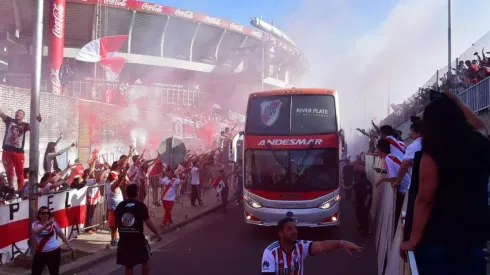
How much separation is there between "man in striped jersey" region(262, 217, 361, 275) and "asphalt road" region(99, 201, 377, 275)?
393 centimetres

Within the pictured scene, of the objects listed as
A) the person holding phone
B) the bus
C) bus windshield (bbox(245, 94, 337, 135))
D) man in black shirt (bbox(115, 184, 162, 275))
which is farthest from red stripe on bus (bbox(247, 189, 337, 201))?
the person holding phone

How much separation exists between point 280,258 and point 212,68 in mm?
49940

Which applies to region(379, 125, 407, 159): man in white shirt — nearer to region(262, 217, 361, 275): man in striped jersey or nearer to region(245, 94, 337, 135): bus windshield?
region(245, 94, 337, 135): bus windshield

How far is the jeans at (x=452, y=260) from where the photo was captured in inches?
113

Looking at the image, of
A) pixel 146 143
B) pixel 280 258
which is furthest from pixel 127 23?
pixel 280 258

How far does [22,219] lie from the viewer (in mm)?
7535

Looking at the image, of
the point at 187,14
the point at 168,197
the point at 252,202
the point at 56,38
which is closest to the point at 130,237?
the point at 252,202

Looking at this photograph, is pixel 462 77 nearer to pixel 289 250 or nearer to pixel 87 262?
pixel 87 262

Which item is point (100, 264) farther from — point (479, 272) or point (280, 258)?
point (479, 272)

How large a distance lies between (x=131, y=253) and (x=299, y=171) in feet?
19.3

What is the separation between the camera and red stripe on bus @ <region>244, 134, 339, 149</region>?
1080 centimetres

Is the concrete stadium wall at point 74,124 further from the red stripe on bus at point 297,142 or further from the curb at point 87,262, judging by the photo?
the red stripe on bus at point 297,142

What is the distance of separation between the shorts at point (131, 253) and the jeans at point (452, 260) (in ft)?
12.8

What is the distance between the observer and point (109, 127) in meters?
20.8
